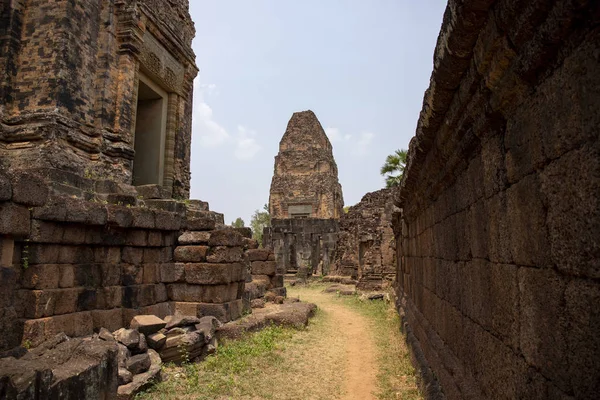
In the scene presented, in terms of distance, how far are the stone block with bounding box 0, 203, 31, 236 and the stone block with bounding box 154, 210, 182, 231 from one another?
8.69 feet

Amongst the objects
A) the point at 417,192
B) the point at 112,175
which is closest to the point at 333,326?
the point at 417,192

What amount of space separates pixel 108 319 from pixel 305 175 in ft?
91.2

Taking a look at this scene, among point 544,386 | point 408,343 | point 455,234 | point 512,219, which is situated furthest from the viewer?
point 408,343

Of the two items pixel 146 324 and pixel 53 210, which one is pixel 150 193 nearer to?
pixel 53 210

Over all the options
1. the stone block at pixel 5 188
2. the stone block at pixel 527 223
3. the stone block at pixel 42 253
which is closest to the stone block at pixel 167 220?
the stone block at pixel 42 253

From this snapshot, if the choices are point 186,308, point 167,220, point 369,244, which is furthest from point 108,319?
point 369,244

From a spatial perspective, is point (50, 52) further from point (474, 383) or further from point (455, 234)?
point (474, 383)

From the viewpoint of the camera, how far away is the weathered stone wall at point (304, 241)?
23.7 meters

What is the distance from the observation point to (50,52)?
809cm

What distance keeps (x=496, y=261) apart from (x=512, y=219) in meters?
0.37

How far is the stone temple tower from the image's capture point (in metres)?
32.7

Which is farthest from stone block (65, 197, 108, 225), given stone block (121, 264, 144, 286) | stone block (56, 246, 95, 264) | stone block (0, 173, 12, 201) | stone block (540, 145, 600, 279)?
stone block (540, 145, 600, 279)

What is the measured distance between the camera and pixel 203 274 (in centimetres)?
752

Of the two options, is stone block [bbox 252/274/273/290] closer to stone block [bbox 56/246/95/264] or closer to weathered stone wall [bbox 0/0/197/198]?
weathered stone wall [bbox 0/0/197/198]
